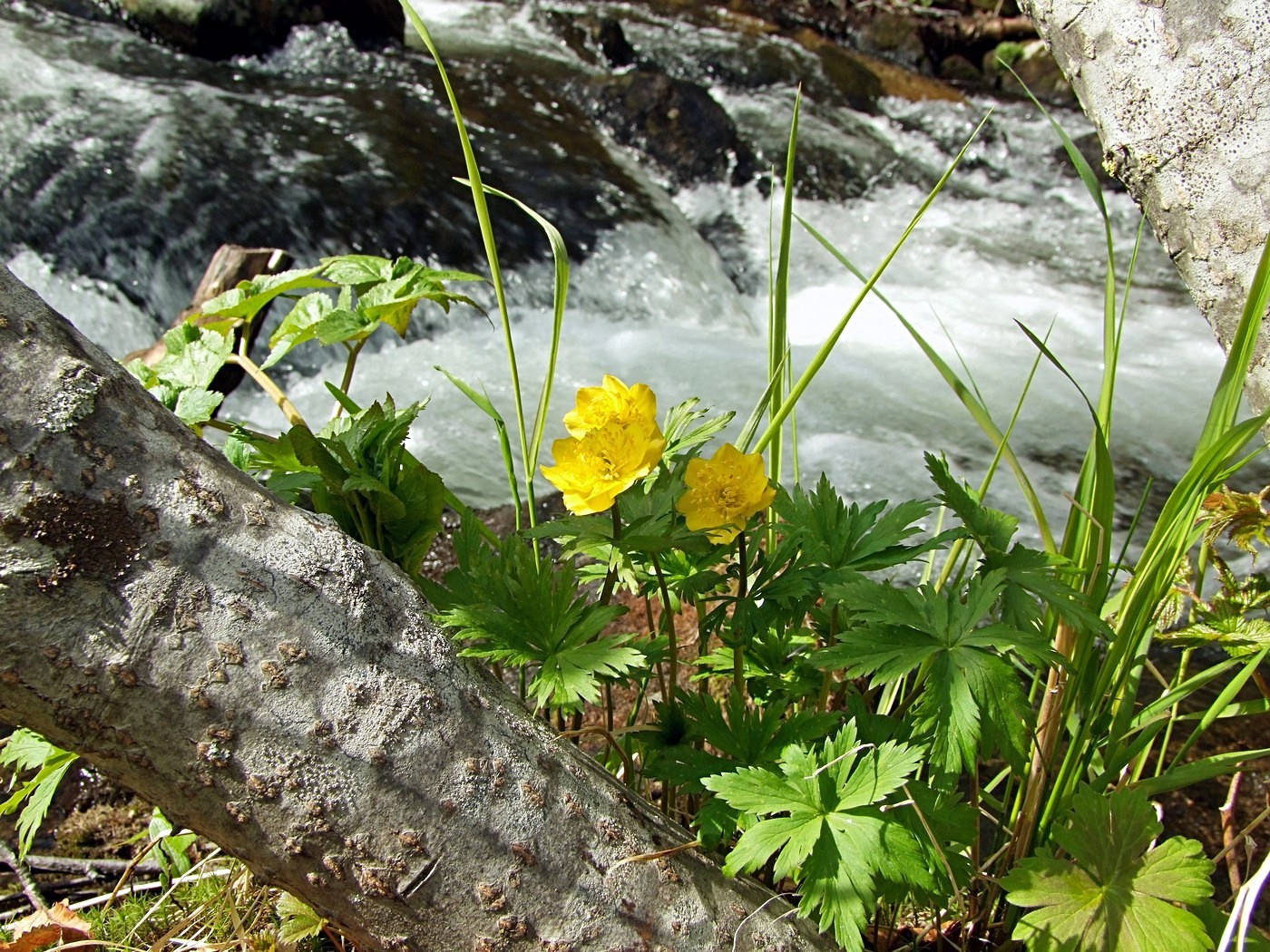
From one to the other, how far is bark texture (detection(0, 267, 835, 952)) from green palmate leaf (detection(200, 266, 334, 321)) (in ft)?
1.98

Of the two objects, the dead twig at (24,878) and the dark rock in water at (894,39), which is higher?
the dark rock in water at (894,39)

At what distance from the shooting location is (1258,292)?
3.71 ft

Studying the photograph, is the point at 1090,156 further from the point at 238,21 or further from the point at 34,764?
the point at 34,764

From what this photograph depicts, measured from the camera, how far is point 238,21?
6.17 m

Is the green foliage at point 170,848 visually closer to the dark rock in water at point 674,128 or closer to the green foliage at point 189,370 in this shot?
the green foliage at point 189,370

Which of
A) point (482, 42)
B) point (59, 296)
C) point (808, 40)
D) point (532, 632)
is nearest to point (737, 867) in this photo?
point (532, 632)

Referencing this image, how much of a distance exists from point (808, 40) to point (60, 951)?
29.9 feet

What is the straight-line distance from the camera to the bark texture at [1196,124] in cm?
135

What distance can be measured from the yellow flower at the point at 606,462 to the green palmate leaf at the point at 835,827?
12.5 inches

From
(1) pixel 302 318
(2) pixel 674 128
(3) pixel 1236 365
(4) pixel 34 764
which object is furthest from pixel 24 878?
(2) pixel 674 128

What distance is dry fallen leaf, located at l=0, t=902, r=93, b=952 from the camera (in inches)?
53.7

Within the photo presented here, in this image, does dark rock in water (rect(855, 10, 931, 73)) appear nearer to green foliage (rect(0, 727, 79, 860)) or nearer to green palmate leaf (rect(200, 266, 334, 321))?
green palmate leaf (rect(200, 266, 334, 321))

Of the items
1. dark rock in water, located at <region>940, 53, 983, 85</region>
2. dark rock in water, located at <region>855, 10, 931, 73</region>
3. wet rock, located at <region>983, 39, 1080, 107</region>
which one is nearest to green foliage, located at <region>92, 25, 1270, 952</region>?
wet rock, located at <region>983, 39, 1080, 107</region>

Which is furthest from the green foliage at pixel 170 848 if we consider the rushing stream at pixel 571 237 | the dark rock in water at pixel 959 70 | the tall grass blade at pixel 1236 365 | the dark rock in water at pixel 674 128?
the dark rock in water at pixel 959 70
